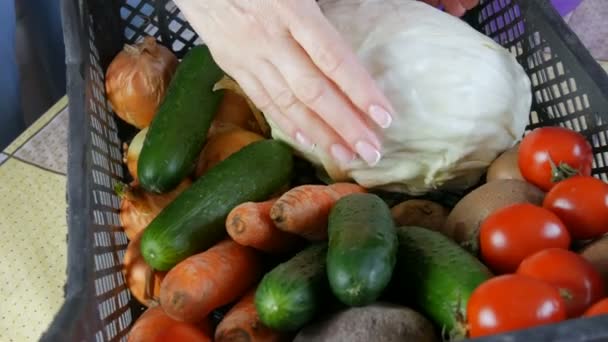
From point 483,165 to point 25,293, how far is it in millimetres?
623

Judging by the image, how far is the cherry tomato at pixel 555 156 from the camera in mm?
659

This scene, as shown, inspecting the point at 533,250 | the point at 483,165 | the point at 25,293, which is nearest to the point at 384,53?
the point at 483,165

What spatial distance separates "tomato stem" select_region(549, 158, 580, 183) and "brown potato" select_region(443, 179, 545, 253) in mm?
31

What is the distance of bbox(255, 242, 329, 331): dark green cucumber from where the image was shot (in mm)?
546

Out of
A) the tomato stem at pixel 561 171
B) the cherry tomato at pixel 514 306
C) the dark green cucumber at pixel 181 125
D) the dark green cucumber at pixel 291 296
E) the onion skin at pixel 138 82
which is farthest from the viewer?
the onion skin at pixel 138 82

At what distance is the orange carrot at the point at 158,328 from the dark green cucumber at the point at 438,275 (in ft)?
0.68

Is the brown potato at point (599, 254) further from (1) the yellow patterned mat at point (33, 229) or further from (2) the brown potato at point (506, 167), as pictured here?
(1) the yellow patterned mat at point (33, 229)

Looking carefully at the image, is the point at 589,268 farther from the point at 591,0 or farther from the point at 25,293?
the point at 591,0

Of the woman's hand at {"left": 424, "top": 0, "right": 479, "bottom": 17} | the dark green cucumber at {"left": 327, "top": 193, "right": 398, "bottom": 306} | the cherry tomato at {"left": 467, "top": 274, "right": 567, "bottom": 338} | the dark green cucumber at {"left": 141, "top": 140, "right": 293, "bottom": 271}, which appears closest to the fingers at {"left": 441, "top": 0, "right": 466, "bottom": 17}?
the woman's hand at {"left": 424, "top": 0, "right": 479, "bottom": 17}

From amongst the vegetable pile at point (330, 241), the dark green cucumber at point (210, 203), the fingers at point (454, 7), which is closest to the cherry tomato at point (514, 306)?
the vegetable pile at point (330, 241)

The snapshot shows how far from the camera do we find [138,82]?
2.95 feet

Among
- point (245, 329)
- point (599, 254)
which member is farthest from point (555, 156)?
point (245, 329)

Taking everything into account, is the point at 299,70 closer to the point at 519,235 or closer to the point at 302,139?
the point at 302,139

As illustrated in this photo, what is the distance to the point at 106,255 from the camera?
0.69 meters
